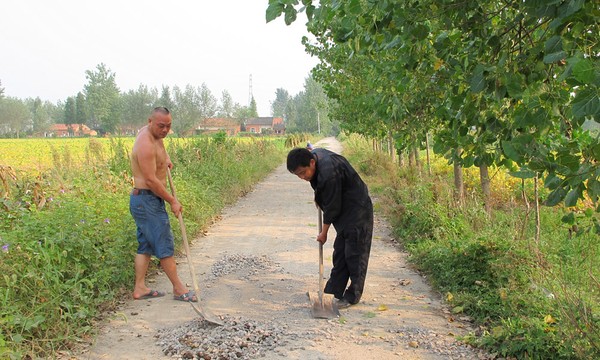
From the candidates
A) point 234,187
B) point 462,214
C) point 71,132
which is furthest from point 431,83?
point 71,132

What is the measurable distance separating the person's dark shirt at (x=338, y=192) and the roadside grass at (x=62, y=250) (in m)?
2.37

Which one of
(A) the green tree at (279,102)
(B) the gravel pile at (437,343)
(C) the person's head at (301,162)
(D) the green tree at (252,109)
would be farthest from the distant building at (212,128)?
(A) the green tree at (279,102)

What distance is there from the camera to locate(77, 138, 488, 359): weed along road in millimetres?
4332

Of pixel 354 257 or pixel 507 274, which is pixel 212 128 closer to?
pixel 354 257

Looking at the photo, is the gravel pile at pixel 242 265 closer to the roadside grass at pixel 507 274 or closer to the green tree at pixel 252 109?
the roadside grass at pixel 507 274

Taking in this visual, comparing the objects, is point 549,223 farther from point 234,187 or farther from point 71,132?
point 71,132

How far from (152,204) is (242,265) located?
1.91m

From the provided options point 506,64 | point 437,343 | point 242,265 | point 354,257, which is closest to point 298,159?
point 354,257

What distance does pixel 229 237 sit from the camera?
919 cm

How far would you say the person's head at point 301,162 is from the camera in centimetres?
503

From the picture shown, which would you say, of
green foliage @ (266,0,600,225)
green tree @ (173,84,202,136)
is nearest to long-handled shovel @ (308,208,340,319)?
green foliage @ (266,0,600,225)

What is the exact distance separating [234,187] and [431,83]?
1027 cm

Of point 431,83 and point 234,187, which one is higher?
point 431,83

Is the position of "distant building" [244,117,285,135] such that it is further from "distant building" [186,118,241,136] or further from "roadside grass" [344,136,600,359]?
"roadside grass" [344,136,600,359]
